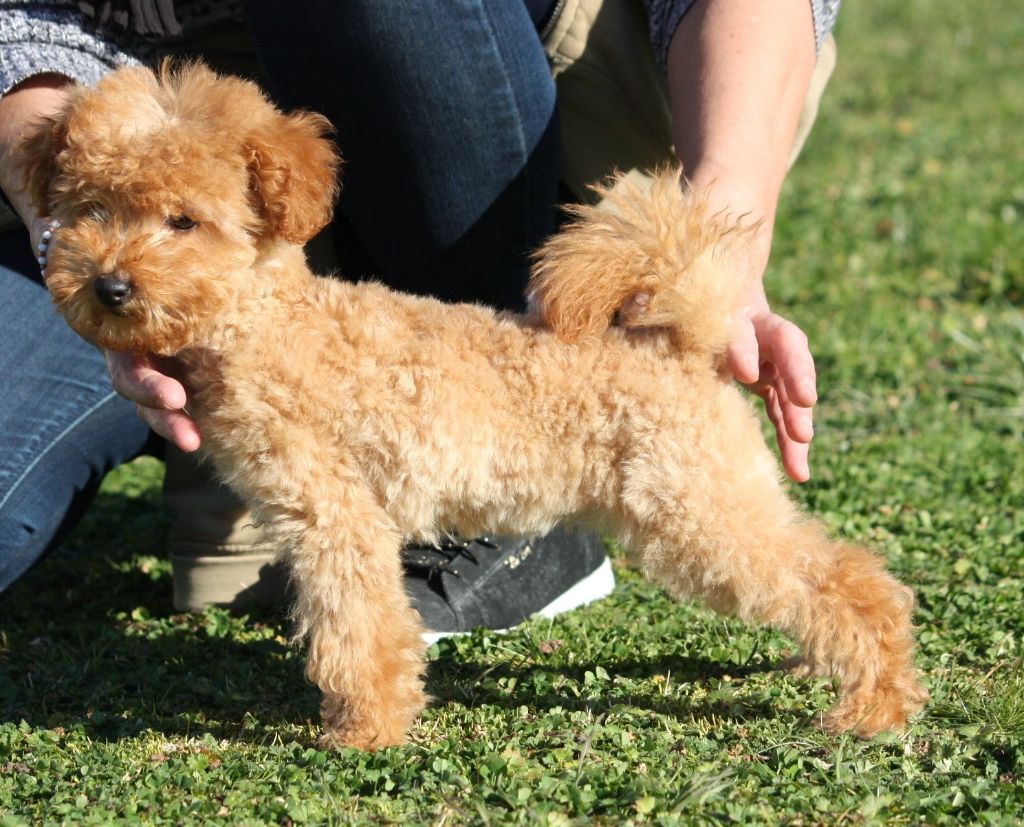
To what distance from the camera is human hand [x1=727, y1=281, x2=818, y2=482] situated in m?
2.63

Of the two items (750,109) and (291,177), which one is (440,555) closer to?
(291,177)

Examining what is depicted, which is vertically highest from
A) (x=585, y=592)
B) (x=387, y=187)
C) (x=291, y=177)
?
(x=291, y=177)

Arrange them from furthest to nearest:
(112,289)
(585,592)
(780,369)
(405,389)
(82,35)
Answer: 1. (585,592)
2. (82,35)
3. (780,369)
4. (405,389)
5. (112,289)

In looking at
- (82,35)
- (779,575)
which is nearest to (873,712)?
(779,575)

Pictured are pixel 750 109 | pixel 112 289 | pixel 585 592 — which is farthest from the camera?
pixel 585 592

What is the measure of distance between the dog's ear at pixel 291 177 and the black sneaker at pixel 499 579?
1.18 metres

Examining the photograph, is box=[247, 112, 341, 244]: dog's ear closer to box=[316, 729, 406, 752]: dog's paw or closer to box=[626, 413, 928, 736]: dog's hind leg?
box=[626, 413, 928, 736]: dog's hind leg

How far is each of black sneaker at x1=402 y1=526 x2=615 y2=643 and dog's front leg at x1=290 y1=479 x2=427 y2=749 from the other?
734mm

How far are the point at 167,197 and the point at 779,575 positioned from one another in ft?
5.16

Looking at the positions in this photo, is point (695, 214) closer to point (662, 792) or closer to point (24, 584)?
point (662, 792)

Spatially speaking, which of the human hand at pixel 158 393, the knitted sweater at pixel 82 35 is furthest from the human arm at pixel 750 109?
the human hand at pixel 158 393

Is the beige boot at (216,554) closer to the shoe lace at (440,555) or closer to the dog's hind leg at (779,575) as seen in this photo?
the shoe lace at (440,555)

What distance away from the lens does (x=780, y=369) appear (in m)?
2.72

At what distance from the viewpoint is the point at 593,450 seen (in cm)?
259
